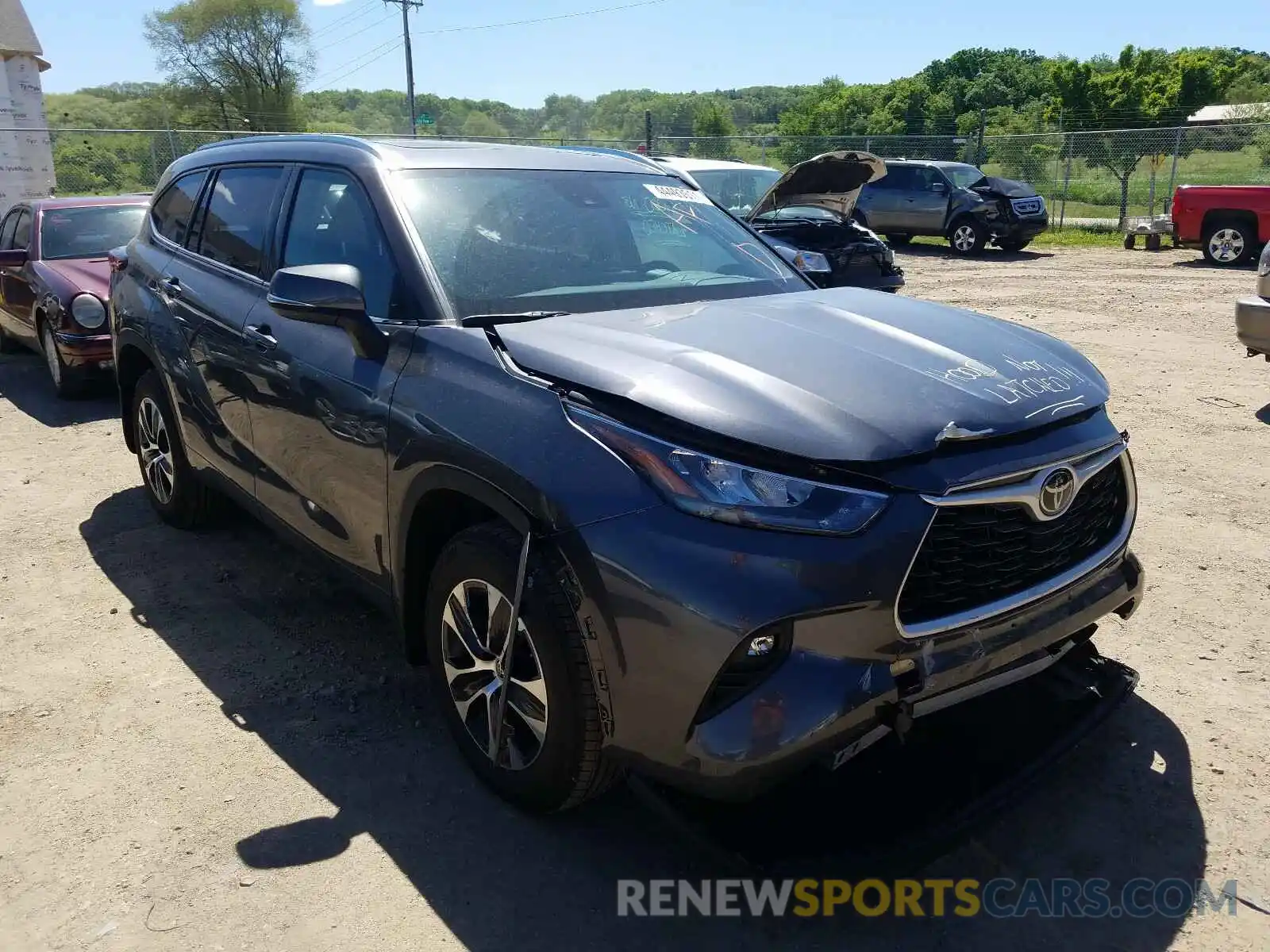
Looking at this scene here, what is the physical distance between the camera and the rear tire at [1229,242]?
1612 centimetres

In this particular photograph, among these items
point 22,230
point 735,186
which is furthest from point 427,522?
point 735,186

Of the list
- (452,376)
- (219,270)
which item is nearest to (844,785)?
(452,376)

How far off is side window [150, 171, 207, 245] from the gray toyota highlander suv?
0.97m

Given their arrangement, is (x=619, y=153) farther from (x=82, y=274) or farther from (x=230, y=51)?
(x=230, y=51)

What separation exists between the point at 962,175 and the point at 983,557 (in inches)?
759

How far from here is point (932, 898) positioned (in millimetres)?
2561

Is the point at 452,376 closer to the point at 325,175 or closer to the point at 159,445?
the point at 325,175

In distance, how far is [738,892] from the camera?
2.58 meters

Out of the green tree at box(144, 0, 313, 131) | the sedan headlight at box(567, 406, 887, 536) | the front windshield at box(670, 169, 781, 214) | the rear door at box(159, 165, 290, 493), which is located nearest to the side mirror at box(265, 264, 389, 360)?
the rear door at box(159, 165, 290, 493)

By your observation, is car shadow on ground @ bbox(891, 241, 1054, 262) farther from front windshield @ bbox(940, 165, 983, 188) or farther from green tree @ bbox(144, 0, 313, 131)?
green tree @ bbox(144, 0, 313, 131)

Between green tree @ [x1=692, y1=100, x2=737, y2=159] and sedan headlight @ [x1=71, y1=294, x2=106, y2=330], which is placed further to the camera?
green tree @ [x1=692, y1=100, x2=737, y2=159]

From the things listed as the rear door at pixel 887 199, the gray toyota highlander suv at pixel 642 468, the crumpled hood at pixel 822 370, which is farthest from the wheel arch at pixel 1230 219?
the crumpled hood at pixel 822 370

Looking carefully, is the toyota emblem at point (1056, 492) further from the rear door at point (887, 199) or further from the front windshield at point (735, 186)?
the rear door at point (887, 199)

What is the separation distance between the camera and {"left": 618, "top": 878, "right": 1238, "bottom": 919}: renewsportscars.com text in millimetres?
2504
